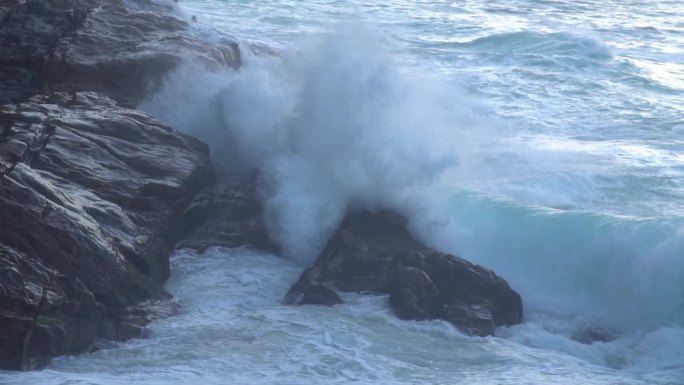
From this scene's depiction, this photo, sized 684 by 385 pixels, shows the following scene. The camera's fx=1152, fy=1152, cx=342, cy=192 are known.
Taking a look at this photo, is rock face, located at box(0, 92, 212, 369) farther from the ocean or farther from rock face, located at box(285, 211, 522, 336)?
rock face, located at box(285, 211, 522, 336)

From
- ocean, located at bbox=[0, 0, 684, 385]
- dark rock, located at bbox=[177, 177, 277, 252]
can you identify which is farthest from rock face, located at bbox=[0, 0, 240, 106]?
dark rock, located at bbox=[177, 177, 277, 252]

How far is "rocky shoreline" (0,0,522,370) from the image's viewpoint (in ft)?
30.6

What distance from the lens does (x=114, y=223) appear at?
10703mm

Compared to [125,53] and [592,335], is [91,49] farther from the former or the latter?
[592,335]

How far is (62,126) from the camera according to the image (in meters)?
11.8

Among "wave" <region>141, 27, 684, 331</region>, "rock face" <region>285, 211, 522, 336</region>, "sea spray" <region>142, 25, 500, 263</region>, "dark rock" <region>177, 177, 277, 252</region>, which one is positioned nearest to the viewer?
"rock face" <region>285, 211, 522, 336</region>

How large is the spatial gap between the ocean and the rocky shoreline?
9.0 inches

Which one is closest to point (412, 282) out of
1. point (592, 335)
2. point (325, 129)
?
point (592, 335)

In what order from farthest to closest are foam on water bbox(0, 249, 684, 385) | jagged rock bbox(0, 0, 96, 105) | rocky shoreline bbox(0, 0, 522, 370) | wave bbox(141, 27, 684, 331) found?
jagged rock bbox(0, 0, 96, 105) → wave bbox(141, 27, 684, 331) → rocky shoreline bbox(0, 0, 522, 370) → foam on water bbox(0, 249, 684, 385)

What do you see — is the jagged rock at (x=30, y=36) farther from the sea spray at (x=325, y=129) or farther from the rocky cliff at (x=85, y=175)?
the sea spray at (x=325, y=129)

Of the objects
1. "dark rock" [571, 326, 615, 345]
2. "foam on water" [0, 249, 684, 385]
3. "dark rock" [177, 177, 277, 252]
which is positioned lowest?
"foam on water" [0, 249, 684, 385]

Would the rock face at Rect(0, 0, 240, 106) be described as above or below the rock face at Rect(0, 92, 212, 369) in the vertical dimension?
above

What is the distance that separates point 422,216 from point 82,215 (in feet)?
12.5

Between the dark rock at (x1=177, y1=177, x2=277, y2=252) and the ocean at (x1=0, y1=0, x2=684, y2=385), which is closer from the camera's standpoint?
the ocean at (x1=0, y1=0, x2=684, y2=385)
